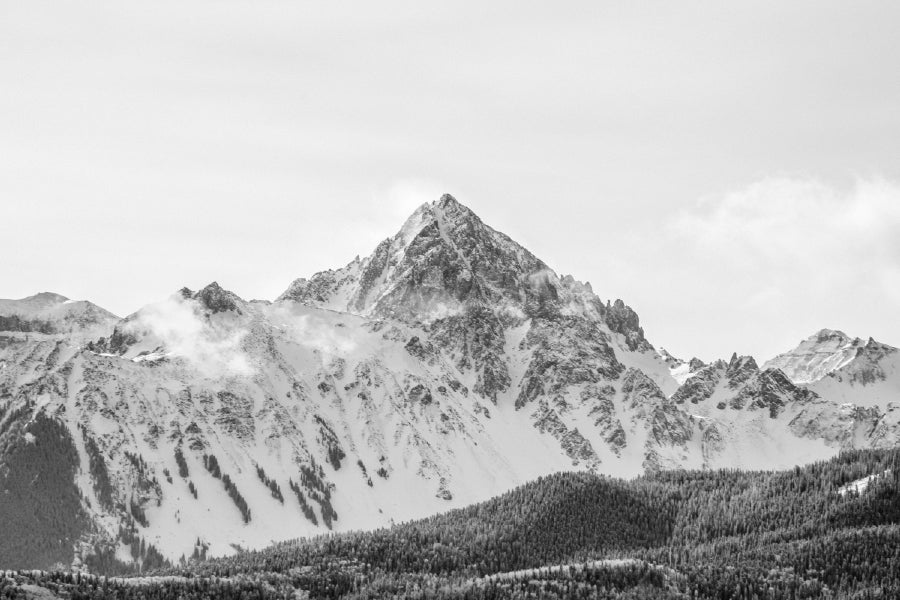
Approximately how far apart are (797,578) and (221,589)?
3187 inches

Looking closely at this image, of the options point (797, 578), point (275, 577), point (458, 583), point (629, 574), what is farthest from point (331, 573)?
point (797, 578)

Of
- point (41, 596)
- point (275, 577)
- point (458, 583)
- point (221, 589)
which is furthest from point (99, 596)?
point (458, 583)

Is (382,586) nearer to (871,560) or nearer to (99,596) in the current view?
(99,596)

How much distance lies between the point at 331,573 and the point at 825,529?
78.0 metres

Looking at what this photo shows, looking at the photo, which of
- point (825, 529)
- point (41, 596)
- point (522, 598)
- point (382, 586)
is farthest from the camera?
point (825, 529)

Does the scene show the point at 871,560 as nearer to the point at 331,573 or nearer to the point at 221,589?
the point at 331,573

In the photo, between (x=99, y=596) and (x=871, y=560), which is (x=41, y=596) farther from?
(x=871, y=560)

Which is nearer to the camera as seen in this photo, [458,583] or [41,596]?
[41,596]

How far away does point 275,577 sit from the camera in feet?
582

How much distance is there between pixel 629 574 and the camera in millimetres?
170875

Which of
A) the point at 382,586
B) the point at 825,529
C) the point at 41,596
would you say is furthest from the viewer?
the point at 825,529

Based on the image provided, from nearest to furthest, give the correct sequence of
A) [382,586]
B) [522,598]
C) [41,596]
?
[41,596]
[522,598]
[382,586]

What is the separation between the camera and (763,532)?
193625mm

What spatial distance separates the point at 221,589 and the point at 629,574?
58.1 metres
